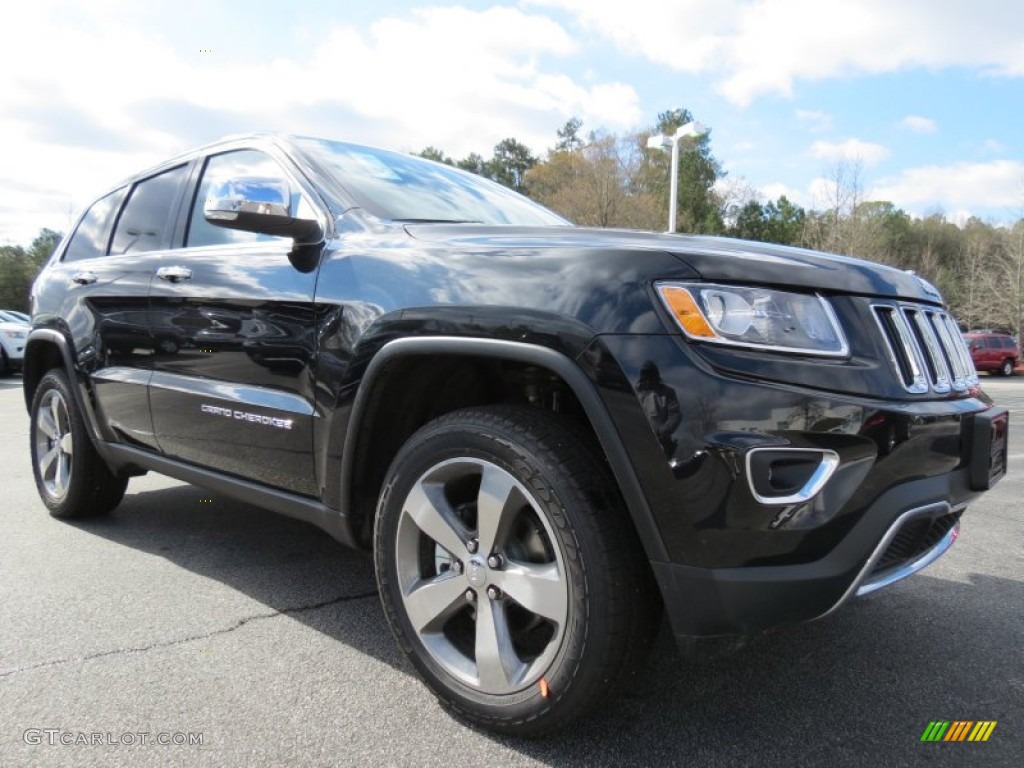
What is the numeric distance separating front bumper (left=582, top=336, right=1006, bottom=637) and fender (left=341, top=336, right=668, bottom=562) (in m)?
0.02

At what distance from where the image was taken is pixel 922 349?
1.98 metres

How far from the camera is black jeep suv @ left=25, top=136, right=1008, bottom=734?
5.45 ft

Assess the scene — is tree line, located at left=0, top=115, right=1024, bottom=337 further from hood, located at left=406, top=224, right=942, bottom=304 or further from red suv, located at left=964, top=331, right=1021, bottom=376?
hood, located at left=406, top=224, right=942, bottom=304

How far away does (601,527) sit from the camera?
177 centimetres

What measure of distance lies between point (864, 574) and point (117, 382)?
123 inches

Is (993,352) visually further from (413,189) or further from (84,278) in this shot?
(84,278)

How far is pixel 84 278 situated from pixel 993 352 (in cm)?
2931

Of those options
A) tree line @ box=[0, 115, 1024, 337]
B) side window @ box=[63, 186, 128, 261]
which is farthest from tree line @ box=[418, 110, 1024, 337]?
side window @ box=[63, 186, 128, 261]

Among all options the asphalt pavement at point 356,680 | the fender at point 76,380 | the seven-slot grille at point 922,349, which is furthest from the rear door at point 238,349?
the seven-slot grille at point 922,349

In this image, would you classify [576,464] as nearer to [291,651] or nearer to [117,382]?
[291,651]

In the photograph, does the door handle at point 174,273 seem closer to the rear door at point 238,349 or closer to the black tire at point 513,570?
the rear door at point 238,349

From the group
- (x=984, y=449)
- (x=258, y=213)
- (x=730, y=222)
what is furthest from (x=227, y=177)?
(x=730, y=222)

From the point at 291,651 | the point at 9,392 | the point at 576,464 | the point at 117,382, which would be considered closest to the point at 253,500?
the point at 291,651

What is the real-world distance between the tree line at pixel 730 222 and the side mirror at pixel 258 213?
16966mm
